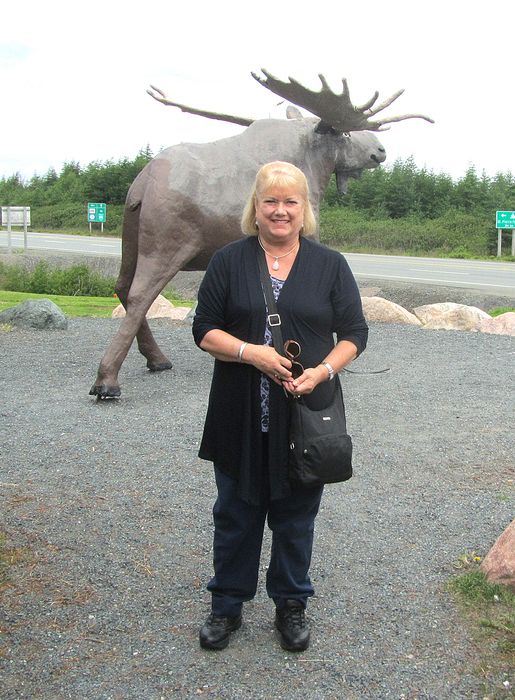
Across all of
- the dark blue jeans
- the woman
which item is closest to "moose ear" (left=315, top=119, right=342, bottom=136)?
the woman

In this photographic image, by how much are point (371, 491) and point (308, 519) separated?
1464 millimetres

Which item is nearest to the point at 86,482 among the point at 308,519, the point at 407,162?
the point at 308,519

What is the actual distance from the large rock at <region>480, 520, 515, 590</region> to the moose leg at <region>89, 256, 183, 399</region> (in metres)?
3.34

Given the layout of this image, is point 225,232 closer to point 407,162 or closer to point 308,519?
point 308,519

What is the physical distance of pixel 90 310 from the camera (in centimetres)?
1119

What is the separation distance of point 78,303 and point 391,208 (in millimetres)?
22310

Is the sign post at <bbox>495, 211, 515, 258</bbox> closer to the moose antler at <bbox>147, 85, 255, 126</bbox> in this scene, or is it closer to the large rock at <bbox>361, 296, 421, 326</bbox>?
the large rock at <bbox>361, 296, 421, 326</bbox>

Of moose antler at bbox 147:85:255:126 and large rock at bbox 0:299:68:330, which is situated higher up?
moose antler at bbox 147:85:255:126

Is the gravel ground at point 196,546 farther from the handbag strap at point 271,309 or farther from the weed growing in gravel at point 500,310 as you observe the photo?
the weed growing in gravel at point 500,310

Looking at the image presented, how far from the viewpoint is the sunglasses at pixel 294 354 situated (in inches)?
101

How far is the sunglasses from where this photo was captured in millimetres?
2576

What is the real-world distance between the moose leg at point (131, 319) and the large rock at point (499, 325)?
15.8 ft

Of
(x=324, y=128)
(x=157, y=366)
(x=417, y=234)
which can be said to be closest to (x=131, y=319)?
(x=157, y=366)

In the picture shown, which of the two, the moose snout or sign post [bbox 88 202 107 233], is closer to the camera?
the moose snout
